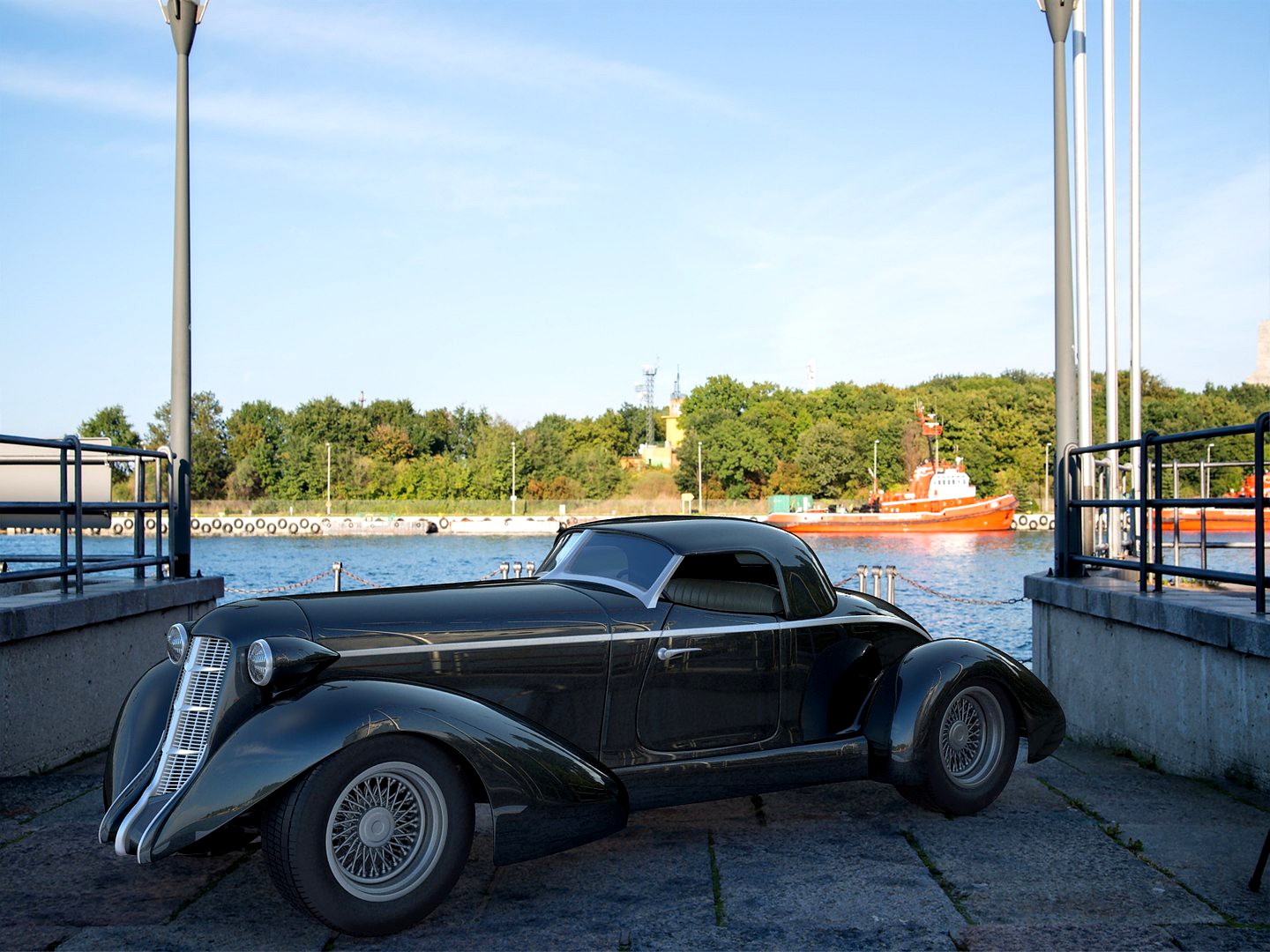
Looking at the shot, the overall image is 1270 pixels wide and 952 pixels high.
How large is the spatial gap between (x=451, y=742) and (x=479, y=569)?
1742 inches

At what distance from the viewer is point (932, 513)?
73250 millimetres

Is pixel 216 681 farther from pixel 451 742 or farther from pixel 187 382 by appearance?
pixel 187 382

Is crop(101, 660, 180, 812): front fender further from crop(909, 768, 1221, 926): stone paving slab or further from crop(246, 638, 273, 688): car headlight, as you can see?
crop(909, 768, 1221, 926): stone paving slab

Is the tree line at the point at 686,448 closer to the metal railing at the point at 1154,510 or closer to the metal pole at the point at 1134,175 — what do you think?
the metal pole at the point at 1134,175

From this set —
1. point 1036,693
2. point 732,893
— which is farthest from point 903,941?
point 1036,693

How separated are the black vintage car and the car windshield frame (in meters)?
0.01

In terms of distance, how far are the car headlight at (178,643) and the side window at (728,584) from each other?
7.08ft

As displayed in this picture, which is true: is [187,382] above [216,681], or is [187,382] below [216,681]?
above

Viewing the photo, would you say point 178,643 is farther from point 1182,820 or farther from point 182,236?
point 182,236

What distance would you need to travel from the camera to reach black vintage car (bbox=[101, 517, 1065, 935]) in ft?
14.0

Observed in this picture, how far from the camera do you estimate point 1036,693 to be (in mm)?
6285

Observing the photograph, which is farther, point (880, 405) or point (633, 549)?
point (880, 405)

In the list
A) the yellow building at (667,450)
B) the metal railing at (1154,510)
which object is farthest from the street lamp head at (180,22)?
the yellow building at (667,450)

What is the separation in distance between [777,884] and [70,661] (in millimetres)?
4866
